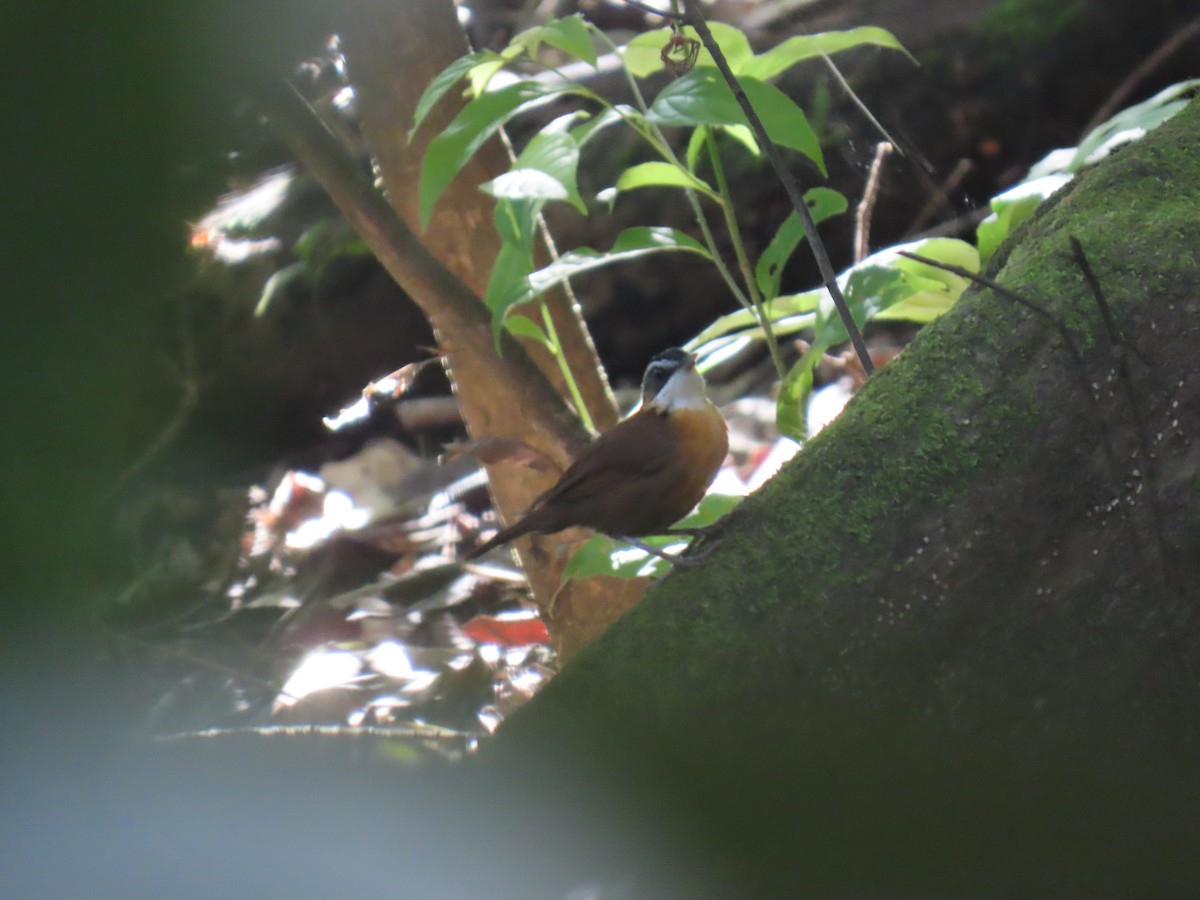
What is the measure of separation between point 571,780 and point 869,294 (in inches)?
56.6

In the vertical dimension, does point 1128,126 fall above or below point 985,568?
above

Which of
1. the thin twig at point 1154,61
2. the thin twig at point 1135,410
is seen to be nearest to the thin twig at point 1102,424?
the thin twig at point 1135,410

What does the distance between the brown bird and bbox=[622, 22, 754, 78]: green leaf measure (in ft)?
2.17

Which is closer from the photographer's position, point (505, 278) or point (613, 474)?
point (505, 278)

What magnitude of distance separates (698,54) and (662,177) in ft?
0.80

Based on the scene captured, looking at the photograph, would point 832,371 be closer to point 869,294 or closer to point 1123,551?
point 869,294

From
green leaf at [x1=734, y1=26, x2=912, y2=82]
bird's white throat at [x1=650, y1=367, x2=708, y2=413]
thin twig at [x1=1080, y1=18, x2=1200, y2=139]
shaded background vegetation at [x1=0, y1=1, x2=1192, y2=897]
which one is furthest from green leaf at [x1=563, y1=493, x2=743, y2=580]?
thin twig at [x1=1080, y1=18, x2=1200, y2=139]

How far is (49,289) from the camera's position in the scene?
0.31 meters

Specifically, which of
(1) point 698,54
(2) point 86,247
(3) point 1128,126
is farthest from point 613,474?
(2) point 86,247

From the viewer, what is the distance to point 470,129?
6.81ft

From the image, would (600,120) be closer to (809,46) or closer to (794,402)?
(809,46)

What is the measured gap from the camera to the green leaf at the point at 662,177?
2250mm

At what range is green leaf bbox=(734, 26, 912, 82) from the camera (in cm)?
211

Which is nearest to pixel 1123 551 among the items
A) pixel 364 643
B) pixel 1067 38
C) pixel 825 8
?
pixel 364 643
